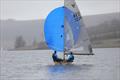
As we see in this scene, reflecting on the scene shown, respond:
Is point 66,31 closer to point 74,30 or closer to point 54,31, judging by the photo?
point 74,30

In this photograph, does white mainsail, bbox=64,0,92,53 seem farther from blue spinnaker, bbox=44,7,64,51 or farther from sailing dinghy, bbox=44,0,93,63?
blue spinnaker, bbox=44,7,64,51

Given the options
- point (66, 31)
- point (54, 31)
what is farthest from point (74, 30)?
point (54, 31)

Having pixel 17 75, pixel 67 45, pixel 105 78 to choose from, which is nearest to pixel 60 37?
pixel 67 45

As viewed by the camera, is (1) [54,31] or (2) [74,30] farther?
(2) [74,30]

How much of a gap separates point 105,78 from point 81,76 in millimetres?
4062

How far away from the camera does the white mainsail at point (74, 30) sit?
2805 inches

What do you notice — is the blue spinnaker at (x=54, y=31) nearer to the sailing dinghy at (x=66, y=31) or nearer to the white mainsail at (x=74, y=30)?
the sailing dinghy at (x=66, y=31)

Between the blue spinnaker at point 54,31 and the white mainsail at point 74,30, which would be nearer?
the blue spinnaker at point 54,31

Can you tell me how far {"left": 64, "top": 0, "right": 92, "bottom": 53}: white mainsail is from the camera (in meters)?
71.2

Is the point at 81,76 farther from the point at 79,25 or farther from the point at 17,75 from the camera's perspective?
the point at 79,25

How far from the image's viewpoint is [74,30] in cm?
7206

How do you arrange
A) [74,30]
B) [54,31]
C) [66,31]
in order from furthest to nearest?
[74,30] → [66,31] → [54,31]

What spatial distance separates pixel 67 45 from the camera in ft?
232

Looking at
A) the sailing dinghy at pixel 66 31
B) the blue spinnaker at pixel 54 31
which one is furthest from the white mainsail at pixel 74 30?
the blue spinnaker at pixel 54 31
